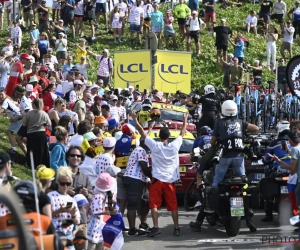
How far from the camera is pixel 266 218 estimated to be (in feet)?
54.1

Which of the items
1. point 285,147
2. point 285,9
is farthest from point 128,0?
point 285,147

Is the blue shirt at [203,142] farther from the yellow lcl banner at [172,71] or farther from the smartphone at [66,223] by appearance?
the yellow lcl banner at [172,71]

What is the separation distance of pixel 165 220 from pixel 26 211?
759 centimetres

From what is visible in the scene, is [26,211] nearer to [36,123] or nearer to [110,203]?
[110,203]

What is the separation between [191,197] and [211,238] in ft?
7.88

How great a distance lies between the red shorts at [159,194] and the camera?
15.5 m

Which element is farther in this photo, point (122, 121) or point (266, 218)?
point (122, 121)

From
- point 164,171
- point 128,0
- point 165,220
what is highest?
point 128,0

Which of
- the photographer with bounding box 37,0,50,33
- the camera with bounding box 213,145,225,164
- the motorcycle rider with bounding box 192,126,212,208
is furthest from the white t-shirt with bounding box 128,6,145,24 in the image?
the camera with bounding box 213,145,225,164

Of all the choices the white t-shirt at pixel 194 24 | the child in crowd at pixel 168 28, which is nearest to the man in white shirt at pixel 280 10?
the white t-shirt at pixel 194 24

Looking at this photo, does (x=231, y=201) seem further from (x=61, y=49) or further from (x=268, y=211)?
(x=61, y=49)

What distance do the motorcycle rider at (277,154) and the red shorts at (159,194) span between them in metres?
1.77

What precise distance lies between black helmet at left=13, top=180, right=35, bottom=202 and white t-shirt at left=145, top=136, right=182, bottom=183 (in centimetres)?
619

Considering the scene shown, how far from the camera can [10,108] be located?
1991cm
